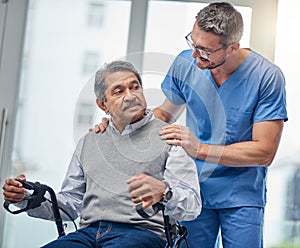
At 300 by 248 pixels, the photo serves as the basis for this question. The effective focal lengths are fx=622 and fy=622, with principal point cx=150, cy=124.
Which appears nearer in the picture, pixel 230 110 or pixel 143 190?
pixel 143 190

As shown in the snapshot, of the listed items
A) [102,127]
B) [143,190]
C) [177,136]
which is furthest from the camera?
[102,127]

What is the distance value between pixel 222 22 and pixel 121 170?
1.90 ft

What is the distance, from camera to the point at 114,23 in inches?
110

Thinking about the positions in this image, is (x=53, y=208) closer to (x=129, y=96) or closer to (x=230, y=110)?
(x=129, y=96)

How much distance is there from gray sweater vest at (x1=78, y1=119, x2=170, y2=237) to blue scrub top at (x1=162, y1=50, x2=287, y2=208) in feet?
0.84

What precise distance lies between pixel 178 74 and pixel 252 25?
783 millimetres

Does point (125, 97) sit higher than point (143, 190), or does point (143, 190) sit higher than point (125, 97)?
point (125, 97)

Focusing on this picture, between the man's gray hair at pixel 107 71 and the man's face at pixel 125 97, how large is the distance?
12mm

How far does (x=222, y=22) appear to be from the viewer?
1.98 metres

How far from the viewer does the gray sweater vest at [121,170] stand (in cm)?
176

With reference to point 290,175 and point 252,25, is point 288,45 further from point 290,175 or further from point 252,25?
point 290,175

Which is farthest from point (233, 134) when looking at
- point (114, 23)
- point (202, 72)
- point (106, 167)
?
point (114, 23)

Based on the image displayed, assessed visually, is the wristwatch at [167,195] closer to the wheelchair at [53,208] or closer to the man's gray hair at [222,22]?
the wheelchair at [53,208]

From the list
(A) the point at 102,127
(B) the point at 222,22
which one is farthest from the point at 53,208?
(B) the point at 222,22
